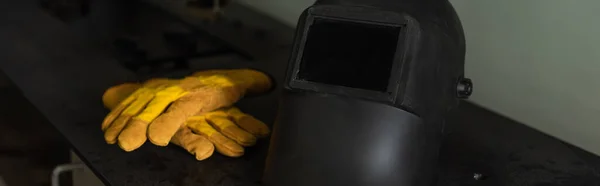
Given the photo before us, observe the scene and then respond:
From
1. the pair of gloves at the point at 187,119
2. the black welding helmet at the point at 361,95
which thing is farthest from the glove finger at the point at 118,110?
the black welding helmet at the point at 361,95

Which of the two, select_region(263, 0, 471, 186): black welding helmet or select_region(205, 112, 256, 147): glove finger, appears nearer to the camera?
select_region(263, 0, 471, 186): black welding helmet

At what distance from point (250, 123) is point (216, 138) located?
7 cm

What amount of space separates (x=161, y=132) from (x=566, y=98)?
640 millimetres

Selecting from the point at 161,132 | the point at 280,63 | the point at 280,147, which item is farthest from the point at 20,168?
the point at 280,147

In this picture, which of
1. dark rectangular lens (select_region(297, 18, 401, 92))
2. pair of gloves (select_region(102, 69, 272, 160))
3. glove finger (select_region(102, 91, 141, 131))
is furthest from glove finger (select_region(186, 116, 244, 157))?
dark rectangular lens (select_region(297, 18, 401, 92))

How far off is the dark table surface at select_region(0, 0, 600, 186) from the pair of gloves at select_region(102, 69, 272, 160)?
2cm

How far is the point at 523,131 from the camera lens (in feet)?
4.02

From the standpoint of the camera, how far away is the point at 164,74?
1438mm

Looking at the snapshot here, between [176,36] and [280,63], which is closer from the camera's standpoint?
[280,63]

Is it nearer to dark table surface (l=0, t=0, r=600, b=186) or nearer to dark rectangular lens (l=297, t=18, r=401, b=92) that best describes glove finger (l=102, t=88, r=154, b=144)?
dark table surface (l=0, t=0, r=600, b=186)

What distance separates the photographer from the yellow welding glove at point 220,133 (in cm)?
109

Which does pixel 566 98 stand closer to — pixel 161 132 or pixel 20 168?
pixel 161 132

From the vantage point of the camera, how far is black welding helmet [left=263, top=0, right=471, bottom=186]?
907mm

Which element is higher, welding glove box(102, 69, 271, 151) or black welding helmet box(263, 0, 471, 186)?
black welding helmet box(263, 0, 471, 186)
